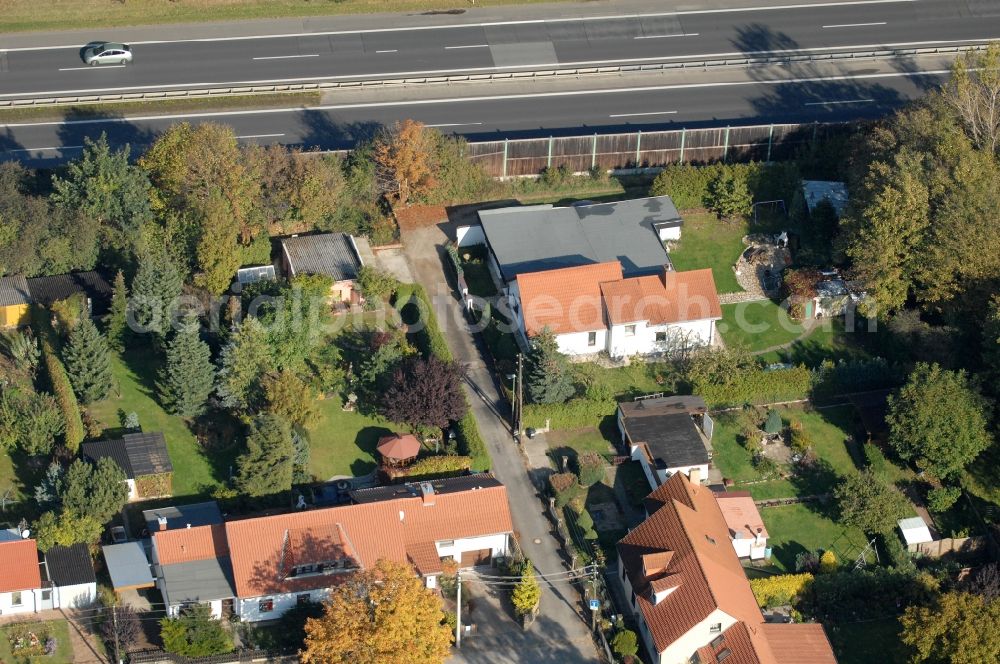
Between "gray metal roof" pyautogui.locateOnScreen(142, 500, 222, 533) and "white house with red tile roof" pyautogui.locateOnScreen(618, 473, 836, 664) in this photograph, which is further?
"gray metal roof" pyautogui.locateOnScreen(142, 500, 222, 533)

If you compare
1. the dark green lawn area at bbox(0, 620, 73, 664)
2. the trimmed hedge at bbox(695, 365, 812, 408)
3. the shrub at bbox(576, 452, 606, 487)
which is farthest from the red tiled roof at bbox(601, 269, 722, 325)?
the dark green lawn area at bbox(0, 620, 73, 664)

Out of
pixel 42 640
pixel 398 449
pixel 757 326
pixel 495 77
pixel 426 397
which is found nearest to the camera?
pixel 42 640

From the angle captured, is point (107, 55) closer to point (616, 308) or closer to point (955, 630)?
point (616, 308)

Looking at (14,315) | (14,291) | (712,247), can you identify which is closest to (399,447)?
(14,315)

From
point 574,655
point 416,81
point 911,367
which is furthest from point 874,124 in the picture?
point 574,655

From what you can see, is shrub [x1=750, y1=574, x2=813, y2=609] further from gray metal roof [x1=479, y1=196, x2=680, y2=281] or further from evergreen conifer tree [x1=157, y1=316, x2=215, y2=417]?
evergreen conifer tree [x1=157, y1=316, x2=215, y2=417]

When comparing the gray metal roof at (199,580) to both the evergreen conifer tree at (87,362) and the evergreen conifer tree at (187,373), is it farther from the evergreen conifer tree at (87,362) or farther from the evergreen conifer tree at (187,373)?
the evergreen conifer tree at (87,362)

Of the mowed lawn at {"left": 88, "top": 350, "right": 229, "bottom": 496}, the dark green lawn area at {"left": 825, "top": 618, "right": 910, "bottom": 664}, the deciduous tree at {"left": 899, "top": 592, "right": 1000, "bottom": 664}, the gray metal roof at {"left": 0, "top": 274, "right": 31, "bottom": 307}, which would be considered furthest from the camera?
the gray metal roof at {"left": 0, "top": 274, "right": 31, "bottom": 307}
